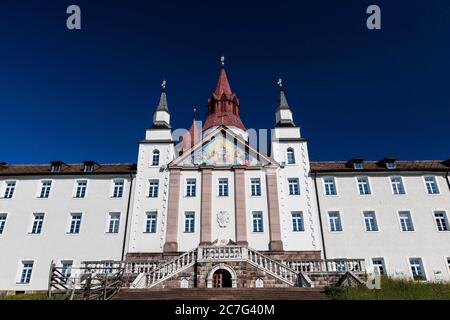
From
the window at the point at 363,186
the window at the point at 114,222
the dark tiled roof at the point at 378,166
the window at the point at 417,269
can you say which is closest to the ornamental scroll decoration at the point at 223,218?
the window at the point at 114,222

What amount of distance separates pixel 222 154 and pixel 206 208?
17.3 ft

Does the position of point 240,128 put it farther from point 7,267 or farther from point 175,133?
point 7,267

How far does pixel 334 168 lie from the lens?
28.9 metres

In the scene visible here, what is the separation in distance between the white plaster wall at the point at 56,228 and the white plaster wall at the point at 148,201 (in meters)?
1.01

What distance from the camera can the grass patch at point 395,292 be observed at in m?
Answer: 13.9

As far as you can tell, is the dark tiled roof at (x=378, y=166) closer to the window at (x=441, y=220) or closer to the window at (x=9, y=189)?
the window at (x=441, y=220)

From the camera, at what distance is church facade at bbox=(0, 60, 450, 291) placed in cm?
2488

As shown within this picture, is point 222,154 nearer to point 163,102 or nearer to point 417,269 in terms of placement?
point 163,102

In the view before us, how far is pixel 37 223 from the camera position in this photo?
86.8 ft

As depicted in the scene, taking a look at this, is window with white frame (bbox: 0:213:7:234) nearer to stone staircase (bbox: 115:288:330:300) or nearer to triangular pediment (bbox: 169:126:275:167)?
triangular pediment (bbox: 169:126:275:167)

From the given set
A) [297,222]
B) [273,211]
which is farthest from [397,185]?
Result: [273,211]

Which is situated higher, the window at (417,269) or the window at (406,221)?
the window at (406,221)

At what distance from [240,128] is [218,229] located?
16.3 meters

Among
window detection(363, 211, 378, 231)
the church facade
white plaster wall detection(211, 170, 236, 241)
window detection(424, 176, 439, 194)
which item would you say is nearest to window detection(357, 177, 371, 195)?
the church facade
